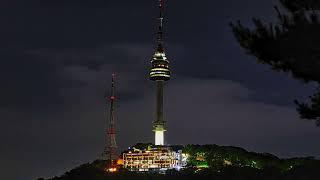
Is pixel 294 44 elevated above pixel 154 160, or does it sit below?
below

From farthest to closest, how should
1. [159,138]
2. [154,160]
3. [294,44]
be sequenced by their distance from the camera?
1. [159,138]
2. [154,160]
3. [294,44]

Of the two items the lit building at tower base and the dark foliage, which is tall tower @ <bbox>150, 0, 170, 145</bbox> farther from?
the dark foliage

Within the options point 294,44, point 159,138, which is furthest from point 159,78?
point 294,44

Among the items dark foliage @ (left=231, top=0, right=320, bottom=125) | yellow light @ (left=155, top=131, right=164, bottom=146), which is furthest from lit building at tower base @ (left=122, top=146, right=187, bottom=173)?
dark foliage @ (left=231, top=0, right=320, bottom=125)

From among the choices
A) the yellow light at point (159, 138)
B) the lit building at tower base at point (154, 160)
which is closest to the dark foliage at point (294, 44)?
the lit building at tower base at point (154, 160)

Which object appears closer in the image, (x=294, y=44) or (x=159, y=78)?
(x=294, y=44)

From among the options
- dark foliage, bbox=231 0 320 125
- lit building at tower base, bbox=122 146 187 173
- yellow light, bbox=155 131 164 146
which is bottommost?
dark foliage, bbox=231 0 320 125

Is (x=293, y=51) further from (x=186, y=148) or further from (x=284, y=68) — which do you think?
(x=186, y=148)

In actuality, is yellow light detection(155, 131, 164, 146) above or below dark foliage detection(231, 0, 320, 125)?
above

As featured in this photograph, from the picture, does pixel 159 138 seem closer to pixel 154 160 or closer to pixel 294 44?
pixel 154 160

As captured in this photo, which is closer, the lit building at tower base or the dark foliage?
the dark foliage

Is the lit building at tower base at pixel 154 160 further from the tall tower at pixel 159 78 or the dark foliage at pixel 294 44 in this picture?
the dark foliage at pixel 294 44

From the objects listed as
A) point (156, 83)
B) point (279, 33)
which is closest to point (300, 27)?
point (279, 33)
